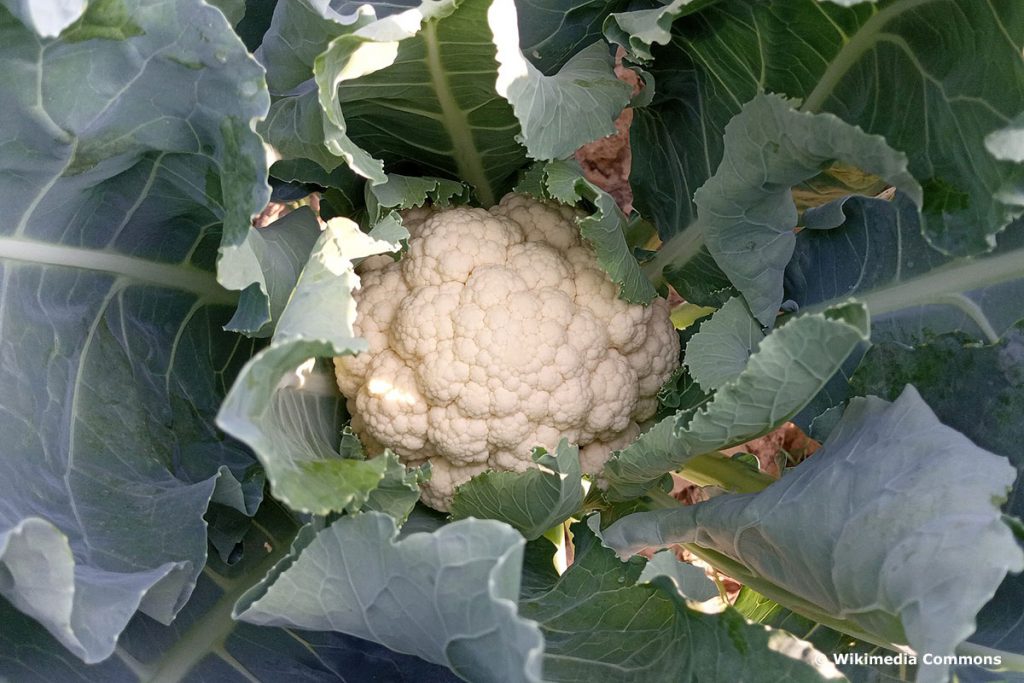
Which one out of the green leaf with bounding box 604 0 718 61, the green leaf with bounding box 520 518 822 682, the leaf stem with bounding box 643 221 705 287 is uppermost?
the green leaf with bounding box 604 0 718 61

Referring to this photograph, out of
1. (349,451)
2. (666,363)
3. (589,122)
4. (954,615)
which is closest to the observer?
(954,615)

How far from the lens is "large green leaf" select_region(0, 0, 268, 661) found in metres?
1.14

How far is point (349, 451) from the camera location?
1514 millimetres

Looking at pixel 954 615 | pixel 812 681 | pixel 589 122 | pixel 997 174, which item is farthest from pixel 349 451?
pixel 997 174

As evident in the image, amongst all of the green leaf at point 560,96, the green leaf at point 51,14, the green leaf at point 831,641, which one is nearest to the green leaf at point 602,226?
the green leaf at point 560,96

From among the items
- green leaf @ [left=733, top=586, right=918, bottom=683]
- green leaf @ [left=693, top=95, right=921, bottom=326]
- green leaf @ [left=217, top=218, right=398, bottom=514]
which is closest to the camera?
green leaf @ [left=217, top=218, right=398, bottom=514]

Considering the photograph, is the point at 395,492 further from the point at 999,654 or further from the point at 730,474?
the point at 999,654

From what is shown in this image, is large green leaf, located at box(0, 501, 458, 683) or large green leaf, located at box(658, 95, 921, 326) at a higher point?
large green leaf, located at box(658, 95, 921, 326)

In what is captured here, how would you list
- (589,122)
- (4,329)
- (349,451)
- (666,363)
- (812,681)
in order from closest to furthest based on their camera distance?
(812,681), (4,329), (589,122), (349,451), (666,363)

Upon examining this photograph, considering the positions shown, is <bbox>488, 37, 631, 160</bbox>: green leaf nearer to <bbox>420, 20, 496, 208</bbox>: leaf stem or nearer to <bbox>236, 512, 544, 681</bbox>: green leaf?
<bbox>420, 20, 496, 208</bbox>: leaf stem

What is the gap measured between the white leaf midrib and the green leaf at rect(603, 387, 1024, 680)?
0.88 meters

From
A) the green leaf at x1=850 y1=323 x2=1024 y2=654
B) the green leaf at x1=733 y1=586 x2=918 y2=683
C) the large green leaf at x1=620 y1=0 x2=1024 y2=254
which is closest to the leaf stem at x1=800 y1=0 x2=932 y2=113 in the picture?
the large green leaf at x1=620 y1=0 x2=1024 y2=254

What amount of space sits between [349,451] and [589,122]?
2.09 feet

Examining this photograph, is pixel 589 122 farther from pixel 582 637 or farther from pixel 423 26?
pixel 582 637
